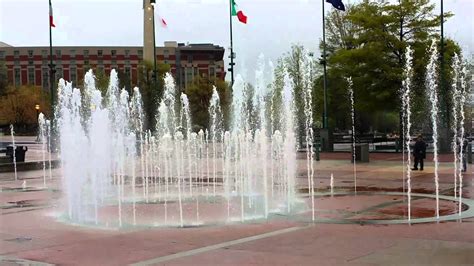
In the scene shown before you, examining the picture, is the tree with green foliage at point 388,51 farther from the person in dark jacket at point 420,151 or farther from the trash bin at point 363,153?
the person in dark jacket at point 420,151

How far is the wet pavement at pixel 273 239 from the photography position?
7.72 meters

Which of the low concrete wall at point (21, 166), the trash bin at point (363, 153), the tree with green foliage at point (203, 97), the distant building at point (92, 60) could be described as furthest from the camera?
the distant building at point (92, 60)

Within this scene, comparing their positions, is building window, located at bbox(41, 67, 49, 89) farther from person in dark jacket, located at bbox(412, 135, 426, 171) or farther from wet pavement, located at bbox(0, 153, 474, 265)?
wet pavement, located at bbox(0, 153, 474, 265)

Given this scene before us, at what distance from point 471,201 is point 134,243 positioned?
789 centimetres

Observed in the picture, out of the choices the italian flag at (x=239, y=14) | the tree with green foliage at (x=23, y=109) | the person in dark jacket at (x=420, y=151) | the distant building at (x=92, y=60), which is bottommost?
the person in dark jacket at (x=420, y=151)

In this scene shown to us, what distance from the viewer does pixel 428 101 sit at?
34.8m

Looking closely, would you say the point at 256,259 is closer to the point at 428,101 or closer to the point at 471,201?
the point at 471,201

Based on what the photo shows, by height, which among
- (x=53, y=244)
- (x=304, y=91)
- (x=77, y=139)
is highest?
(x=304, y=91)

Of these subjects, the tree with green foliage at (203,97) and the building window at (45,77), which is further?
the building window at (45,77)

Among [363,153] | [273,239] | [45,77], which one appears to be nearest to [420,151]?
[363,153]

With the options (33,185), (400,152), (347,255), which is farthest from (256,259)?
(400,152)

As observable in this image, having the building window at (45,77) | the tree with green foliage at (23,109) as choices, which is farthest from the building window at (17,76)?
the tree with green foliage at (23,109)

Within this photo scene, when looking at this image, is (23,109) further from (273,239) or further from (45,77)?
(273,239)

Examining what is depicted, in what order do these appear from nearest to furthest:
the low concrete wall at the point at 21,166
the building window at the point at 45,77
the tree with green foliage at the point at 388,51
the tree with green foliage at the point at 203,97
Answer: the low concrete wall at the point at 21,166 < the tree with green foliage at the point at 388,51 < the tree with green foliage at the point at 203,97 < the building window at the point at 45,77
